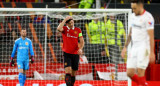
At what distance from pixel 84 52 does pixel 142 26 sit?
6434 mm

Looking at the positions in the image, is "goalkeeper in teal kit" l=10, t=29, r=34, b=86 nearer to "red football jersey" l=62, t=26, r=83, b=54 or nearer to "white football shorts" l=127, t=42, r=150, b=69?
"red football jersey" l=62, t=26, r=83, b=54

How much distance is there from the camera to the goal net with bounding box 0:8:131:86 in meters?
12.6

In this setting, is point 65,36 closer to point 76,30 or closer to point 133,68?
point 76,30

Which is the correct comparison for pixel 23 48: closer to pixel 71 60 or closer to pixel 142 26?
pixel 71 60

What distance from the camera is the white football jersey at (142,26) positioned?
7.56 meters

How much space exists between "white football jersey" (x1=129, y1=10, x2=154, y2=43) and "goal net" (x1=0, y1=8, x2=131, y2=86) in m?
4.13

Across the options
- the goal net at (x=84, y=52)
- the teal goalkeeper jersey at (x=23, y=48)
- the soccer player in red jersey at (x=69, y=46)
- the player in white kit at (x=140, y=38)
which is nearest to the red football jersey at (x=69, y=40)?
the soccer player in red jersey at (x=69, y=46)

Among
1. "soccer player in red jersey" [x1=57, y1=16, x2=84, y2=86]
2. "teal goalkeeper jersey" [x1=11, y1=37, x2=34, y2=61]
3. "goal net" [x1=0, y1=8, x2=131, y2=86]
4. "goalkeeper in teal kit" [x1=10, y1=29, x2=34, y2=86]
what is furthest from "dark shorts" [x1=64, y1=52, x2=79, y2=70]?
"teal goalkeeper jersey" [x1=11, y1=37, x2=34, y2=61]

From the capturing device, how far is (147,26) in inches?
297

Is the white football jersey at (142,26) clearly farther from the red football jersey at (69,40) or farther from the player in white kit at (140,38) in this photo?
the red football jersey at (69,40)

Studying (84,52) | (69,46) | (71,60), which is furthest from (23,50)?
(69,46)

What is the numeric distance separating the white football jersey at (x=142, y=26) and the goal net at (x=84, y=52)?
4.13m

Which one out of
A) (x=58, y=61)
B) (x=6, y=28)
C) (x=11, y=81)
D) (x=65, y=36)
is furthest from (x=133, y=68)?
(x=6, y=28)

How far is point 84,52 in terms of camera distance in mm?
13977
